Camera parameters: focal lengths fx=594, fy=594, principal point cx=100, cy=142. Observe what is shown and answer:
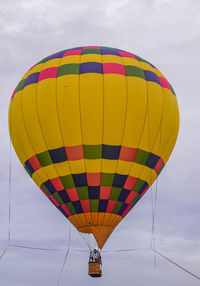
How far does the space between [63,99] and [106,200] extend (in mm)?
3781

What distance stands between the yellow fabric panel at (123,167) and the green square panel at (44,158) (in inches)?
93.6

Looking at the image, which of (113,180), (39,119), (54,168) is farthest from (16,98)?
(113,180)

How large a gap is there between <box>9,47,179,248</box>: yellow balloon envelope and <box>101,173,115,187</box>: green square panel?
0.11 feet

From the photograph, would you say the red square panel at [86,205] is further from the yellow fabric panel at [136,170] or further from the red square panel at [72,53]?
the red square panel at [72,53]

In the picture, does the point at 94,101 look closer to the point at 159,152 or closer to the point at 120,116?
the point at 120,116

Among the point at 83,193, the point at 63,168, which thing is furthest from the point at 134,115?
the point at 83,193

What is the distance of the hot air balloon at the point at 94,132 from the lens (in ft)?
66.1

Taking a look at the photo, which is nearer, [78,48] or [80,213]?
[80,213]

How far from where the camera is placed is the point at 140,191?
2141 centimetres

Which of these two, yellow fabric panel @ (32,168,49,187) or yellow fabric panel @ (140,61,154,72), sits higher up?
yellow fabric panel @ (140,61,154,72)

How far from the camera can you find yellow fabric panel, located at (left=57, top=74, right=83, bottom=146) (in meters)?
20.1

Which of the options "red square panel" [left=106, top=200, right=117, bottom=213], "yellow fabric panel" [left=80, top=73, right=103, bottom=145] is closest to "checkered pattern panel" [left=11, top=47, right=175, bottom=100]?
"yellow fabric panel" [left=80, top=73, right=103, bottom=145]

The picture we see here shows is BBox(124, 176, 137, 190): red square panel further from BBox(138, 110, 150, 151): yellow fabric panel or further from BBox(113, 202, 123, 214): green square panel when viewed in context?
BBox(138, 110, 150, 151): yellow fabric panel

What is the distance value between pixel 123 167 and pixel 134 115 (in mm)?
1830
